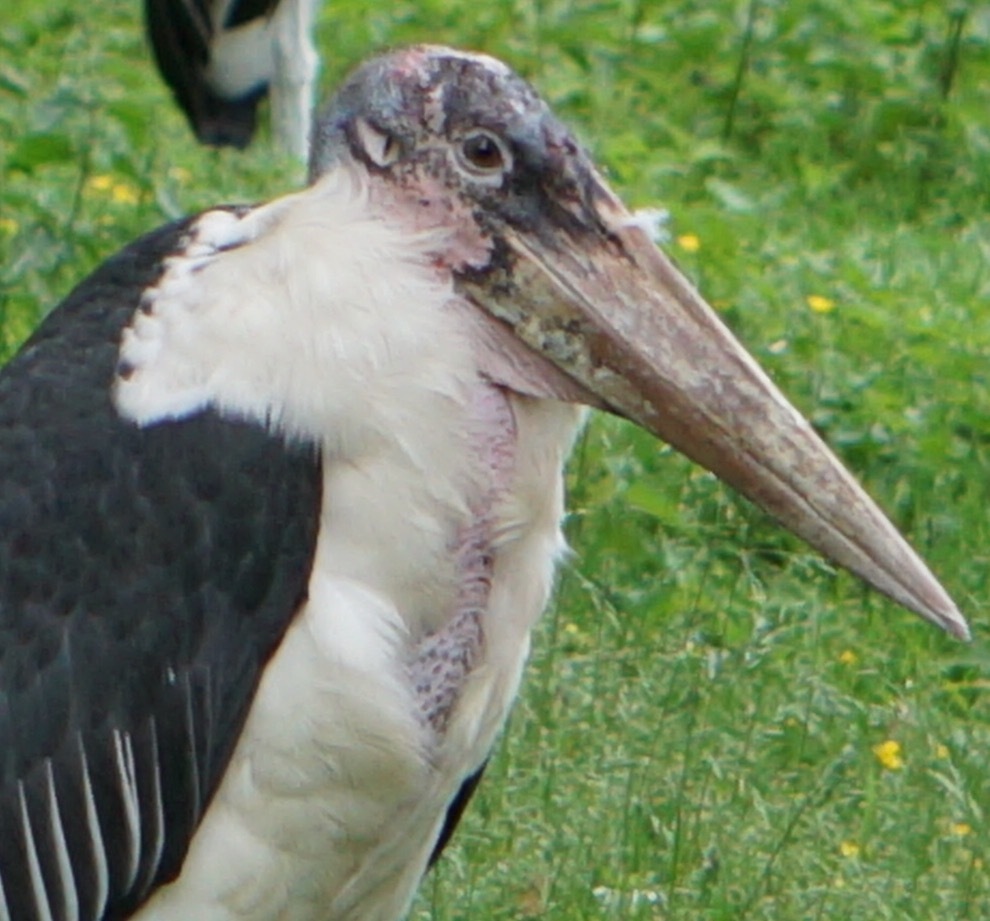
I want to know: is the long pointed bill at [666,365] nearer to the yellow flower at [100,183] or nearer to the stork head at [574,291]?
the stork head at [574,291]

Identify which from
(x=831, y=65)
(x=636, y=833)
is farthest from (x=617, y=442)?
(x=831, y=65)

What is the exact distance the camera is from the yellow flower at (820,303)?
7.05 metres

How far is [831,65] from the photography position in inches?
359

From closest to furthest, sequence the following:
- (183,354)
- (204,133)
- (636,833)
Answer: (183,354), (636,833), (204,133)

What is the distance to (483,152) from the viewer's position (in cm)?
396

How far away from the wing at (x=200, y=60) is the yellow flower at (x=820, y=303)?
6.21 ft

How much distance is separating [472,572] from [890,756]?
1716mm

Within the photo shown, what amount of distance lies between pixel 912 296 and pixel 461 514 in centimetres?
345

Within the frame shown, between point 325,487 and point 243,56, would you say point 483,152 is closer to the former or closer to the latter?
point 325,487

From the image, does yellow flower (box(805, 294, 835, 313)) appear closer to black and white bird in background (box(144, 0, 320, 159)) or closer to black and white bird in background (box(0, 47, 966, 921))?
black and white bird in background (box(144, 0, 320, 159))

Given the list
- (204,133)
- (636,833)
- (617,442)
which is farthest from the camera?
(204,133)

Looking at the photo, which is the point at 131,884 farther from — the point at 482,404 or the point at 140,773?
the point at 482,404

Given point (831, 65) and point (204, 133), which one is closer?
point (204, 133)

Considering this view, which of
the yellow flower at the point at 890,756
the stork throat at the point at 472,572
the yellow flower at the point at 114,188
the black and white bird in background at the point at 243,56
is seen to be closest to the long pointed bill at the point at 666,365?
the stork throat at the point at 472,572
